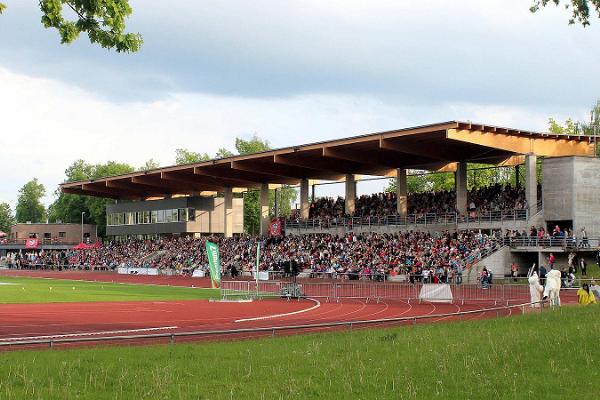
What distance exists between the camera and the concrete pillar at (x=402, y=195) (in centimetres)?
5840

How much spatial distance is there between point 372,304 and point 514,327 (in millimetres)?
18733

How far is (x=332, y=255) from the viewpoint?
182 ft

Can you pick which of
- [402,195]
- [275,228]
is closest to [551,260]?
[402,195]

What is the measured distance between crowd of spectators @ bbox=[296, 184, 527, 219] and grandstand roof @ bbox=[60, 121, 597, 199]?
2382 millimetres

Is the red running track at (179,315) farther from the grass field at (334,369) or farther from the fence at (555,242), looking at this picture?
the fence at (555,242)

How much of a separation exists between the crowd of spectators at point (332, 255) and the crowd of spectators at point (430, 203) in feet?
11.7

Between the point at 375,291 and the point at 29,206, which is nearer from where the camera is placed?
the point at 375,291

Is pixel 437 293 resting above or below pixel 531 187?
below

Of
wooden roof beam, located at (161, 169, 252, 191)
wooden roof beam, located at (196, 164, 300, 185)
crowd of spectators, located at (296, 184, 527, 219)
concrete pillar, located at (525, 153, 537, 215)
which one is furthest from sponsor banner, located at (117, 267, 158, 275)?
concrete pillar, located at (525, 153, 537, 215)

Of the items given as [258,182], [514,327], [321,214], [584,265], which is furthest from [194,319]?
[258,182]

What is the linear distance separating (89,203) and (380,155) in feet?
299

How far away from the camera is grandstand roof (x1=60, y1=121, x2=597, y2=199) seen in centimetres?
4825

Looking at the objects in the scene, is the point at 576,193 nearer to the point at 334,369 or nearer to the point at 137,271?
the point at 334,369

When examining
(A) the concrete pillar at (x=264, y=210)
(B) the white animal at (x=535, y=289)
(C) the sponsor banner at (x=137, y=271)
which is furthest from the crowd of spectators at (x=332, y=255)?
(B) the white animal at (x=535, y=289)
